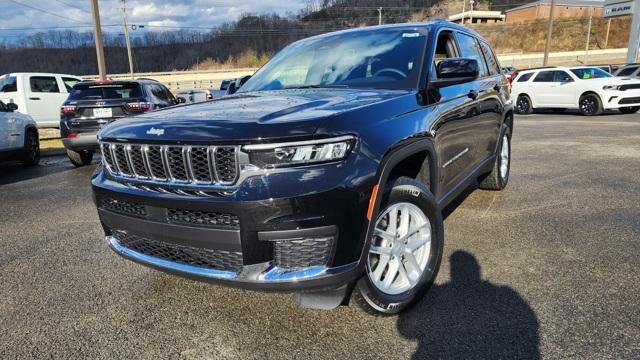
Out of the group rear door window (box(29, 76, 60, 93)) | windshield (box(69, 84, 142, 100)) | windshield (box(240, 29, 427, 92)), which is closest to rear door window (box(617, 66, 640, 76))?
windshield (box(69, 84, 142, 100))

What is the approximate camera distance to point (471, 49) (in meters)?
4.58

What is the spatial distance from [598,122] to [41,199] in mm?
13440

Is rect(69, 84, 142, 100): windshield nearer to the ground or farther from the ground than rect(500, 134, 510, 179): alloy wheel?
farther from the ground

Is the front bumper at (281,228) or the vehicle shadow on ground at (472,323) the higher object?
the front bumper at (281,228)

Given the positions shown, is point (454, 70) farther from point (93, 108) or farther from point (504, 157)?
point (93, 108)

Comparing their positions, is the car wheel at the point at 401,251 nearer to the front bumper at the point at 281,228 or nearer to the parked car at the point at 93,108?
the front bumper at the point at 281,228

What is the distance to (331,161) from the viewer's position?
7.25 feet

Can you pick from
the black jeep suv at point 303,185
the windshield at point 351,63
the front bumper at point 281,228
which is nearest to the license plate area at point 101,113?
the windshield at point 351,63

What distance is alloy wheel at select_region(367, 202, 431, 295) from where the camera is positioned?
8.71 feet

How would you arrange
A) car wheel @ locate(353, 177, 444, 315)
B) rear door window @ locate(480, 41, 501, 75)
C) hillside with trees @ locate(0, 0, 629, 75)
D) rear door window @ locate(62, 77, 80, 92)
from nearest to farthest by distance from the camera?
car wheel @ locate(353, 177, 444, 315), rear door window @ locate(480, 41, 501, 75), rear door window @ locate(62, 77, 80, 92), hillside with trees @ locate(0, 0, 629, 75)

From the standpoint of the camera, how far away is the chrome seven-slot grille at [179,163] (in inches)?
89.0

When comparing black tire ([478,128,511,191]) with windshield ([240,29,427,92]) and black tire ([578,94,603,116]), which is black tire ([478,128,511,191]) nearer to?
windshield ([240,29,427,92])

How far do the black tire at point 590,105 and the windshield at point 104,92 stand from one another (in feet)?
44.7

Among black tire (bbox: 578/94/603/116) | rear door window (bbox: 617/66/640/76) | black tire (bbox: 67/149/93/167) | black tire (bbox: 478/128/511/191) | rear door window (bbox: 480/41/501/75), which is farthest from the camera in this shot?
rear door window (bbox: 617/66/640/76)
